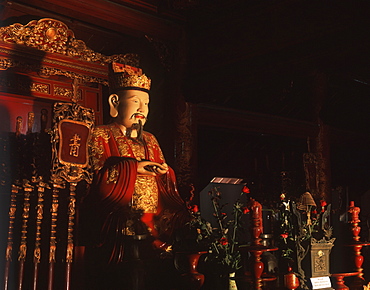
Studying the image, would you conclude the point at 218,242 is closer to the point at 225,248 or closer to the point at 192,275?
the point at 225,248

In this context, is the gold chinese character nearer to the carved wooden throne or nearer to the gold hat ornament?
the carved wooden throne

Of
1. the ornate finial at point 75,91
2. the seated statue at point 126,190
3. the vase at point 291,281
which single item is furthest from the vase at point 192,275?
the ornate finial at point 75,91

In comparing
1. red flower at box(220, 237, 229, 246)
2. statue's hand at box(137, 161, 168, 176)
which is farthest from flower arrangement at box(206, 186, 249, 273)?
statue's hand at box(137, 161, 168, 176)

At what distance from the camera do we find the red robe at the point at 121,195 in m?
3.09

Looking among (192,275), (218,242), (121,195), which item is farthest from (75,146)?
(218,242)

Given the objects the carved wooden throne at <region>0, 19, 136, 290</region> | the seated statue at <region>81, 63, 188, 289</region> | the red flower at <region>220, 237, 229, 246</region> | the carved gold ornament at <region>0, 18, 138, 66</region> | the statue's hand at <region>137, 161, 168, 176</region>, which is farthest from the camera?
the carved gold ornament at <region>0, 18, 138, 66</region>

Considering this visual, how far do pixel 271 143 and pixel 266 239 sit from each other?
321 centimetres

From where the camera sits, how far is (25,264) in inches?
95.6

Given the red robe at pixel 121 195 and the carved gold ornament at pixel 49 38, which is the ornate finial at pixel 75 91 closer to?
the red robe at pixel 121 195

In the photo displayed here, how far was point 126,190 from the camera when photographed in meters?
3.25

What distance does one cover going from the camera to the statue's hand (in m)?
3.46

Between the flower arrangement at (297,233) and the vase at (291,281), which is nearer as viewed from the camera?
the vase at (291,281)

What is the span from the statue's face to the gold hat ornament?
0.04 m

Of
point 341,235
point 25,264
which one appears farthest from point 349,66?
point 341,235
